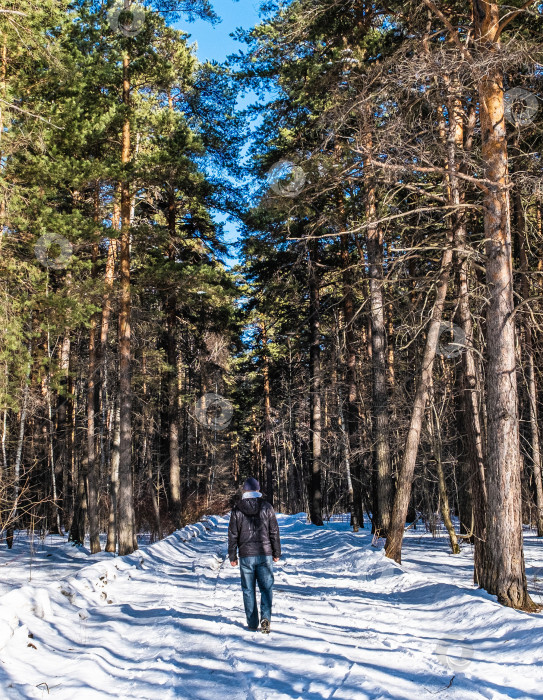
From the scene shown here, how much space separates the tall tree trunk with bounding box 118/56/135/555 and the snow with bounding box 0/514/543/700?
14.8 feet

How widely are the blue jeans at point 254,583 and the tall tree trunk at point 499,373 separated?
3018 millimetres

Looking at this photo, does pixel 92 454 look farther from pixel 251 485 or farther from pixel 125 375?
pixel 251 485

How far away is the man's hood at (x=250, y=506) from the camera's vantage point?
7336 millimetres

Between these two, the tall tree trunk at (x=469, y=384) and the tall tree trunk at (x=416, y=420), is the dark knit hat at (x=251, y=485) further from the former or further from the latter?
the tall tree trunk at (x=416, y=420)

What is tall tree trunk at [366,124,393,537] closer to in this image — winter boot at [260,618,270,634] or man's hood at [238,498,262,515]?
man's hood at [238,498,262,515]

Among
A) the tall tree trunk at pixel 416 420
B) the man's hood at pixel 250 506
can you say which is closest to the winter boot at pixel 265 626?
the man's hood at pixel 250 506

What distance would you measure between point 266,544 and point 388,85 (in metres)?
6.74

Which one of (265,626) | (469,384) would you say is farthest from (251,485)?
(469,384)

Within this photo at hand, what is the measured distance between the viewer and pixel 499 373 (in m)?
7.72

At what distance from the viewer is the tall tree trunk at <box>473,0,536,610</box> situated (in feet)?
24.5

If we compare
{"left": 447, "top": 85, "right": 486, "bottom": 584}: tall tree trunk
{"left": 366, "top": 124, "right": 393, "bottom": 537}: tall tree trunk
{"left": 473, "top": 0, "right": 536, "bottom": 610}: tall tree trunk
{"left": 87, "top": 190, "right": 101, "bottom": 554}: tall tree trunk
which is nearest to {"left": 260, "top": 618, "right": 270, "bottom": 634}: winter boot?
{"left": 473, "top": 0, "right": 536, "bottom": 610}: tall tree trunk

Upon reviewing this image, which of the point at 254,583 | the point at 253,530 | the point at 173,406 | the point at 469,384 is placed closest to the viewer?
the point at 254,583

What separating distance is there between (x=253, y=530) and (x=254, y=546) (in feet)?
0.63

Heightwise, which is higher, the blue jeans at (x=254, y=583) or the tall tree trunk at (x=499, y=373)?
the tall tree trunk at (x=499, y=373)
